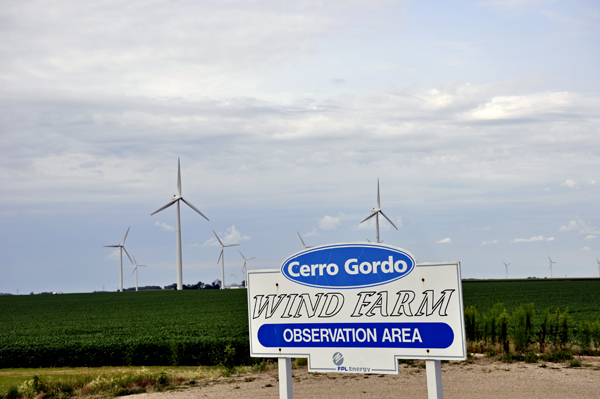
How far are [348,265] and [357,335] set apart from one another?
1.18m

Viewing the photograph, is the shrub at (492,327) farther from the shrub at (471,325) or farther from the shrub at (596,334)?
the shrub at (596,334)

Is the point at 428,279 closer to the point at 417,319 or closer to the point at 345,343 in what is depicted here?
the point at 417,319

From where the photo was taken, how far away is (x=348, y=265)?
9516 millimetres

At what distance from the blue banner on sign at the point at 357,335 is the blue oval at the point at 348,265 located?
28.5 inches

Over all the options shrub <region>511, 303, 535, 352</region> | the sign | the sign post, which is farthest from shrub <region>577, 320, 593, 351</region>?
the sign

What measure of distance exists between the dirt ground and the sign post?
470 cm

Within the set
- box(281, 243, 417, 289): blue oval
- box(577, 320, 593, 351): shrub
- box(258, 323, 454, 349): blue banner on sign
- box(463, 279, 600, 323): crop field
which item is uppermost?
box(281, 243, 417, 289): blue oval

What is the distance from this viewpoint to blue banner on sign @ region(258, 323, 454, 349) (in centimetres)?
883

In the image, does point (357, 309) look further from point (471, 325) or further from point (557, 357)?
point (471, 325)

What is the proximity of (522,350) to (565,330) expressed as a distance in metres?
1.63

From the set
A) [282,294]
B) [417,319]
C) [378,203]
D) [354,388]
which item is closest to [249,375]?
[354,388]

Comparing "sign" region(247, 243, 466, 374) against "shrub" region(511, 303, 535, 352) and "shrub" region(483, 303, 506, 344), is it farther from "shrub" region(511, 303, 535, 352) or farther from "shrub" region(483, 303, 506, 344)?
"shrub" region(483, 303, 506, 344)

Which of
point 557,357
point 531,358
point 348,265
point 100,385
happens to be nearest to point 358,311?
point 348,265

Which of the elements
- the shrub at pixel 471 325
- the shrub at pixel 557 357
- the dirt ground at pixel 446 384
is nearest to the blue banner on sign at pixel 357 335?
the dirt ground at pixel 446 384
